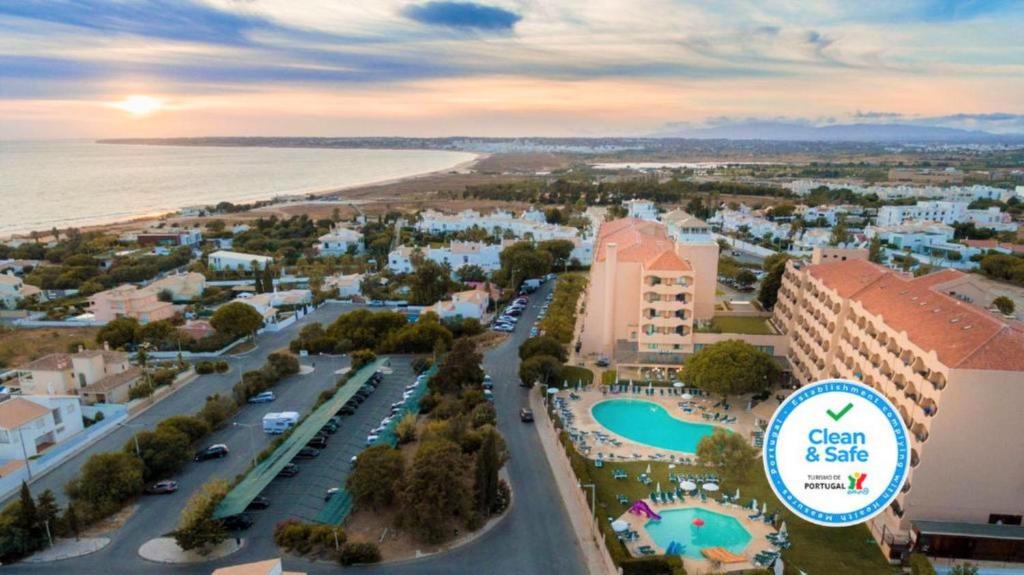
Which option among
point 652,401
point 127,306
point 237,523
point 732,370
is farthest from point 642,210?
point 237,523

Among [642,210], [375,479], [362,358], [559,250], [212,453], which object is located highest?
[642,210]

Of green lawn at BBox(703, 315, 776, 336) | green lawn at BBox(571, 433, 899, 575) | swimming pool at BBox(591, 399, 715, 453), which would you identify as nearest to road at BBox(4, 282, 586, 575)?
green lawn at BBox(571, 433, 899, 575)

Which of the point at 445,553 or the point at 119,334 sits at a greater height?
the point at 119,334

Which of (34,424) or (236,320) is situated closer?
(34,424)

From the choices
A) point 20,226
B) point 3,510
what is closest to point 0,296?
point 3,510

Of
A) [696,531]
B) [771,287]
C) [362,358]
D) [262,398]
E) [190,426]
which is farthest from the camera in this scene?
[771,287]

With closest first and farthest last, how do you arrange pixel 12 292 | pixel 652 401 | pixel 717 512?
pixel 717 512 → pixel 652 401 → pixel 12 292

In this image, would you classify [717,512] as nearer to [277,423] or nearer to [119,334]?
[277,423]

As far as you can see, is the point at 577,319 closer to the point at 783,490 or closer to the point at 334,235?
the point at 783,490
